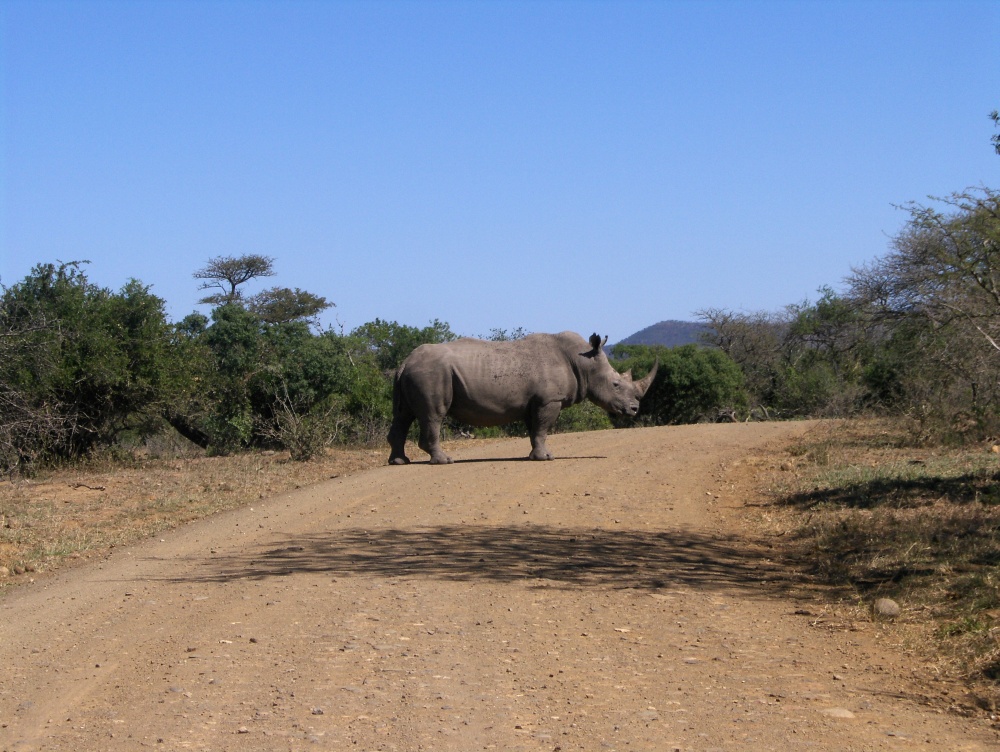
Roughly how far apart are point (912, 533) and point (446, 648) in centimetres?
546

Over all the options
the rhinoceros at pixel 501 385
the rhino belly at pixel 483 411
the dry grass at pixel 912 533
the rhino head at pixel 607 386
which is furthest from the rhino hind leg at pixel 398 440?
the dry grass at pixel 912 533

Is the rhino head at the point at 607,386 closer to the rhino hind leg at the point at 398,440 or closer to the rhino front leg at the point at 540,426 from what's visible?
Result: the rhino front leg at the point at 540,426

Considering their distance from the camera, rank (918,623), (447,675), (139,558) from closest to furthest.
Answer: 1. (447,675)
2. (918,623)
3. (139,558)

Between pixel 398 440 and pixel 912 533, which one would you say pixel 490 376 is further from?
pixel 912 533

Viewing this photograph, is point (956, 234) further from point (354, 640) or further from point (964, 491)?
point (354, 640)

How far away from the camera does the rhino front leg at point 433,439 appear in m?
17.2

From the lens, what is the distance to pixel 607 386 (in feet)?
58.9

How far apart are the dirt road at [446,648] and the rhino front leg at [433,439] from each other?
5763mm

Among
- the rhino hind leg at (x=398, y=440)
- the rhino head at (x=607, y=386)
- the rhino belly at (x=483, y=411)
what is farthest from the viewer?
the rhino head at (x=607, y=386)

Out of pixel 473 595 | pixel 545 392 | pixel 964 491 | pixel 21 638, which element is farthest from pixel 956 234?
pixel 21 638

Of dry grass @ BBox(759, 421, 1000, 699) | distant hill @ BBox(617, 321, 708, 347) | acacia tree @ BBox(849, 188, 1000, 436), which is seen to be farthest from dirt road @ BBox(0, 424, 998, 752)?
distant hill @ BBox(617, 321, 708, 347)

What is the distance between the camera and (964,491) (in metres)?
12.1

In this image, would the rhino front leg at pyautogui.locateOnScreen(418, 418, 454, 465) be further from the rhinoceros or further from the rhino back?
the rhino back

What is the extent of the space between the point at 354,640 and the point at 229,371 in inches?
754
